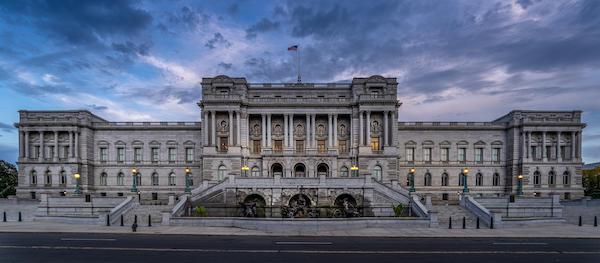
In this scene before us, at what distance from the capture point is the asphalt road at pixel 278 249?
15.3 metres

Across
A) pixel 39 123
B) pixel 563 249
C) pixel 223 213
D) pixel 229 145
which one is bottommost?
pixel 223 213

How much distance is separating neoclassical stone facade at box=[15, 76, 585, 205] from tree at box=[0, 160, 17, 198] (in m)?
6.51

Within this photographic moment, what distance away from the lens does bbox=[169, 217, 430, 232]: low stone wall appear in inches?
956

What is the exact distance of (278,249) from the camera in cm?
1738

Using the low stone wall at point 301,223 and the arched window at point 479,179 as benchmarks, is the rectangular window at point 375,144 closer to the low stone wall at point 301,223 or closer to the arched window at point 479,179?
the arched window at point 479,179

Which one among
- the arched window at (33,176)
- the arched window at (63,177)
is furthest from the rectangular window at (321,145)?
the arched window at (33,176)

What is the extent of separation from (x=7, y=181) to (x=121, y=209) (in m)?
48.7

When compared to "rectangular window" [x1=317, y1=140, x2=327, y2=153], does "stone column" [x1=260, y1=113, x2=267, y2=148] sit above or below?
above

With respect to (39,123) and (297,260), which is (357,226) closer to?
(297,260)

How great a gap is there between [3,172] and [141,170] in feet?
94.6

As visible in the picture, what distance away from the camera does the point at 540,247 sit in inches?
747

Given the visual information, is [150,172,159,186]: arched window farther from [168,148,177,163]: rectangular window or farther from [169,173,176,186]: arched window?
[168,148,177,163]: rectangular window

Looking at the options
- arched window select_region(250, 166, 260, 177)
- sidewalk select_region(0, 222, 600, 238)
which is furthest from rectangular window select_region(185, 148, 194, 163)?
sidewalk select_region(0, 222, 600, 238)

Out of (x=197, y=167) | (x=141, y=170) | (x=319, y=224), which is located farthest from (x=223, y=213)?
(x=141, y=170)
